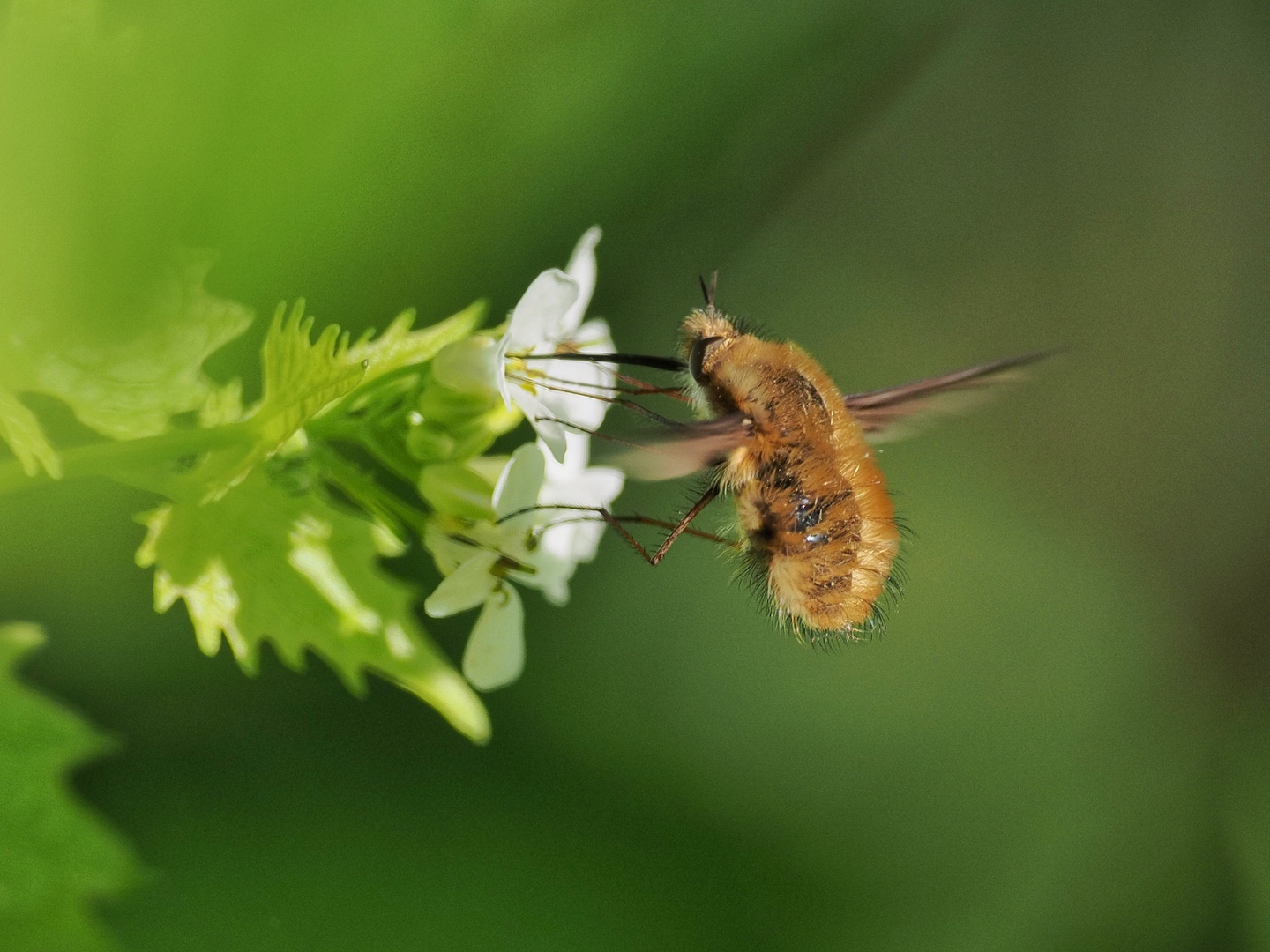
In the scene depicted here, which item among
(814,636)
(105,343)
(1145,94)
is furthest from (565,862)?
(1145,94)

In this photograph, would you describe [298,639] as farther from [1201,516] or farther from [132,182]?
[1201,516]

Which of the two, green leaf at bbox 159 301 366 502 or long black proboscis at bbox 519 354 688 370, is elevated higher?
long black proboscis at bbox 519 354 688 370

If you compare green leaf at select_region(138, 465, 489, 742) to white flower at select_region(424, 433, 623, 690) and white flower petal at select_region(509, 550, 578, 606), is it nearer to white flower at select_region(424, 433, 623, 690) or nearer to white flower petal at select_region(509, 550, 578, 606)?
white flower at select_region(424, 433, 623, 690)

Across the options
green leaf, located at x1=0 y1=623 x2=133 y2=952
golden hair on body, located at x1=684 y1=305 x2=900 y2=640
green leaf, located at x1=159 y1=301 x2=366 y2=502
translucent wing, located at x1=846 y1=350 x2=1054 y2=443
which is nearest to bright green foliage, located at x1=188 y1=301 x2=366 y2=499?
green leaf, located at x1=159 y1=301 x2=366 y2=502

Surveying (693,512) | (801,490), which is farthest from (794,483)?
(693,512)

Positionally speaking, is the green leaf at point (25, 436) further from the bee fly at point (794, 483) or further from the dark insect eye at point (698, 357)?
the dark insect eye at point (698, 357)

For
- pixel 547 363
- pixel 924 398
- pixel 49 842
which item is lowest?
pixel 49 842

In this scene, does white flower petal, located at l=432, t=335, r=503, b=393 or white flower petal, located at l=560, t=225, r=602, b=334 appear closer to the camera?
white flower petal, located at l=432, t=335, r=503, b=393

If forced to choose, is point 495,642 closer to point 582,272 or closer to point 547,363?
point 547,363
